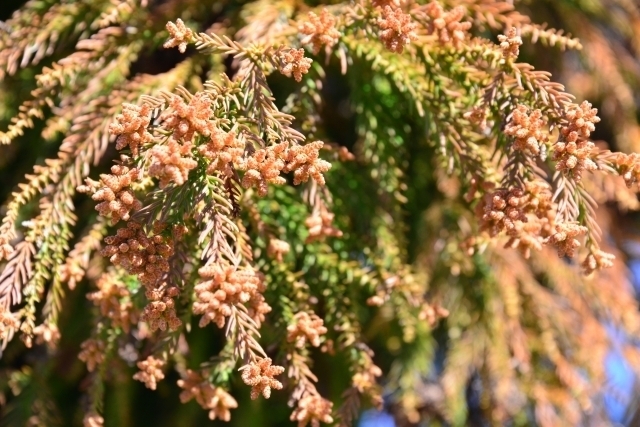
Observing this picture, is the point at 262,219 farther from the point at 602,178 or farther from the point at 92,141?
the point at 602,178

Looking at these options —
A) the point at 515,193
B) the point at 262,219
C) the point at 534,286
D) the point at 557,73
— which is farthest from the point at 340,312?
the point at 557,73

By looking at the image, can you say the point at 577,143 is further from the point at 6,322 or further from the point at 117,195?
the point at 6,322

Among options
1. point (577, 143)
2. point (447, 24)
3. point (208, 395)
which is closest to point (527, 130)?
point (577, 143)

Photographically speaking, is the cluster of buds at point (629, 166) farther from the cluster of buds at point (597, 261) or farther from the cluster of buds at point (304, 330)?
the cluster of buds at point (304, 330)

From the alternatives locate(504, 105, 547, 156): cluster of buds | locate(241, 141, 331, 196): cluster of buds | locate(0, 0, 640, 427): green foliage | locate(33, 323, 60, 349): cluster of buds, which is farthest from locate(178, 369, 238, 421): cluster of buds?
locate(504, 105, 547, 156): cluster of buds

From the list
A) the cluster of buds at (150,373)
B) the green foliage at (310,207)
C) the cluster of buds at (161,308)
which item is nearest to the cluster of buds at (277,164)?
the green foliage at (310,207)

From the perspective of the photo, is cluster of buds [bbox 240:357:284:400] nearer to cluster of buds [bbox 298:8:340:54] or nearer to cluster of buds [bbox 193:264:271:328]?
cluster of buds [bbox 193:264:271:328]
